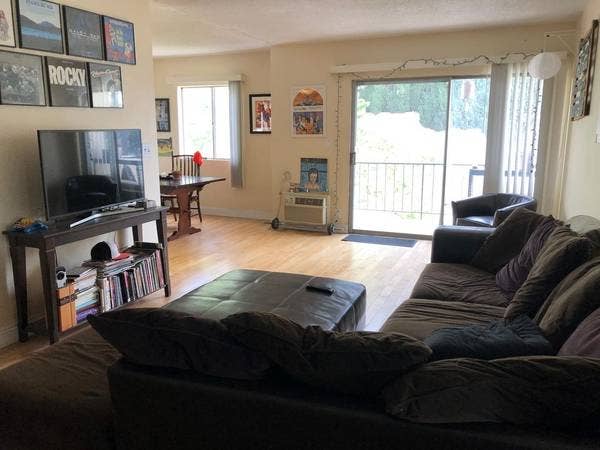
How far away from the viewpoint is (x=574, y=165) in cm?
397

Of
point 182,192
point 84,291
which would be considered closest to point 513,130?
point 182,192

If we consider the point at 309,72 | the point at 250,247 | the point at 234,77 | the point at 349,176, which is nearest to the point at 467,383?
the point at 250,247

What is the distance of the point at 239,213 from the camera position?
726 centimetres

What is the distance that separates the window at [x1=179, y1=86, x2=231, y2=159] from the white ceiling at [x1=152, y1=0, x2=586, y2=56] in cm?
147

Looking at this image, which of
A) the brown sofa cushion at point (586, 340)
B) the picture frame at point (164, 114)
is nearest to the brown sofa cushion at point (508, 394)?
the brown sofa cushion at point (586, 340)

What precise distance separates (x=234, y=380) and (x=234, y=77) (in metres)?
6.11

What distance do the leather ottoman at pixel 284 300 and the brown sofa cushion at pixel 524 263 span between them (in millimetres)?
781

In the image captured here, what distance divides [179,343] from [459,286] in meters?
1.85

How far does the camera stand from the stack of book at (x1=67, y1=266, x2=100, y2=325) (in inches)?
119

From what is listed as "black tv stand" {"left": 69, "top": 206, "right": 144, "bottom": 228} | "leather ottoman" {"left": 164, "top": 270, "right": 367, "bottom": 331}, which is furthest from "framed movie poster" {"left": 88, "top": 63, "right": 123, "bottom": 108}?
"leather ottoman" {"left": 164, "top": 270, "right": 367, "bottom": 331}

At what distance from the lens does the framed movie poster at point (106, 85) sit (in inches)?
132

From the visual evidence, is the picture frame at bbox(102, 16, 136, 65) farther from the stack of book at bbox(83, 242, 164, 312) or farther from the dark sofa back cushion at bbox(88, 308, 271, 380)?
the dark sofa back cushion at bbox(88, 308, 271, 380)

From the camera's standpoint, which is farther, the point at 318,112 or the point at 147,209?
the point at 318,112

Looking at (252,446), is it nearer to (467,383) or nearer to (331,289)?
(467,383)
